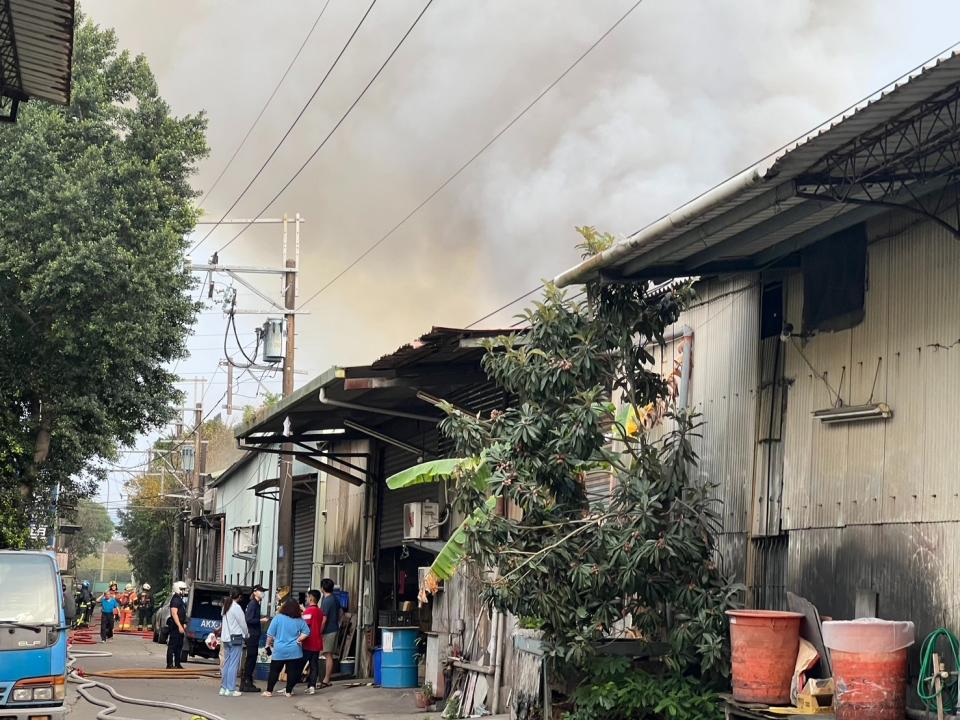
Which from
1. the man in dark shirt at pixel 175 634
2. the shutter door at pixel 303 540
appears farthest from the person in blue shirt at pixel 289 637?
the shutter door at pixel 303 540

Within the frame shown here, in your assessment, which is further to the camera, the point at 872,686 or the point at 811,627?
the point at 811,627

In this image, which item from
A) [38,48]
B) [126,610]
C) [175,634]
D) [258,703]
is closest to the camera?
[38,48]

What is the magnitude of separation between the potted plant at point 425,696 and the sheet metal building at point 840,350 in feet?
19.4

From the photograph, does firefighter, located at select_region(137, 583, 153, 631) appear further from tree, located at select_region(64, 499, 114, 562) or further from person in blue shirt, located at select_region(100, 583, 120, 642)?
tree, located at select_region(64, 499, 114, 562)

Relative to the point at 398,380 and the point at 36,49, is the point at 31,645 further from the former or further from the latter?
the point at 36,49

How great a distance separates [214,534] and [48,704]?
1828 inches

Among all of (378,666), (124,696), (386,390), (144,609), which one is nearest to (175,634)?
(378,666)

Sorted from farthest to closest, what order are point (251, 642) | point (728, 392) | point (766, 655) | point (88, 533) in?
1. point (88, 533)
2. point (251, 642)
3. point (728, 392)
4. point (766, 655)

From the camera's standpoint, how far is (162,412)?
27.4 meters

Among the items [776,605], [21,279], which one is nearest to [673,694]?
[776,605]

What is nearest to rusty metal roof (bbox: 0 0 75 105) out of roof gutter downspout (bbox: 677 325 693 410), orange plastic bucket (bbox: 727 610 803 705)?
roof gutter downspout (bbox: 677 325 693 410)

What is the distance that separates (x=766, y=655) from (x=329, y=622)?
38.4ft

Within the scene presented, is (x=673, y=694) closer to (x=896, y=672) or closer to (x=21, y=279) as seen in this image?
(x=896, y=672)

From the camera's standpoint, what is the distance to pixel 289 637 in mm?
18250
